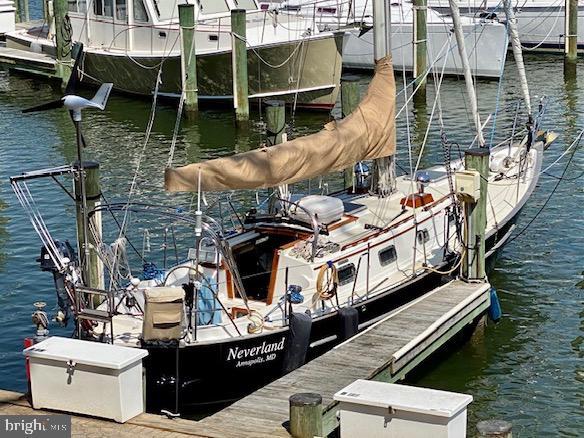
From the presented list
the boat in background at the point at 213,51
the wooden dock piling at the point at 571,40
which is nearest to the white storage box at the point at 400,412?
the boat in background at the point at 213,51

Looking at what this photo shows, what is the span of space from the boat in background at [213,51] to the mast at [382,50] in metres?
13.3

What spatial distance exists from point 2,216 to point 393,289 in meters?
10.7

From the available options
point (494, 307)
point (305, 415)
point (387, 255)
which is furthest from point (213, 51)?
point (305, 415)

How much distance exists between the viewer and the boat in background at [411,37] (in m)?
38.1

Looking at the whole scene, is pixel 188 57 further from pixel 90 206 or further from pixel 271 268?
pixel 90 206

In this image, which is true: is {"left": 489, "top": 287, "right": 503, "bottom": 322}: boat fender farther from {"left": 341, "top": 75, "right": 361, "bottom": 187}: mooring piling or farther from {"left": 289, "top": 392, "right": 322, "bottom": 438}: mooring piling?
{"left": 341, "top": 75, "right": 361, "bottom": 187}: mooring piling

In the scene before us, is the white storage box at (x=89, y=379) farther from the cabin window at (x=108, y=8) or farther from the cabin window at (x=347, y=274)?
the cabin window at (x=108, y=8)

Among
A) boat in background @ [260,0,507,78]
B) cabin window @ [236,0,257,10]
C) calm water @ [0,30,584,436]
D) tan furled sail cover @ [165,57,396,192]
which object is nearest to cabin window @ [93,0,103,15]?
calm water @ [0,30,584,436]

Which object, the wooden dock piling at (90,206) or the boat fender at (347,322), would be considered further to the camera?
the wooden dock piling at (90,206)

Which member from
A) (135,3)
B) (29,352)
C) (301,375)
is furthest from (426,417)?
(135,3)

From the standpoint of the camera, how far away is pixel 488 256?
2109 cm

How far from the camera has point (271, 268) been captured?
724 inches

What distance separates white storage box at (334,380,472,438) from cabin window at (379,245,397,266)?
568 centimetres

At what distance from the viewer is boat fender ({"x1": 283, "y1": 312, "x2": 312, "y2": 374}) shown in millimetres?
16875
